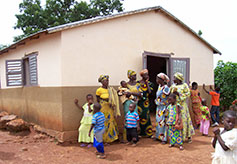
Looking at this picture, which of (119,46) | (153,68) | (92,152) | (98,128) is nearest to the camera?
(98,128)

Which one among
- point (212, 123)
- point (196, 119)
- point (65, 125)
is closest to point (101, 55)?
point (65, 125)

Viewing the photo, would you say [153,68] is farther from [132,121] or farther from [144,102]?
[132,121]

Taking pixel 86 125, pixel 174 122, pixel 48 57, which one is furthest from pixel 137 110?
pixel 48 57

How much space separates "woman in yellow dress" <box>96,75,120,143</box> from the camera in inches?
202

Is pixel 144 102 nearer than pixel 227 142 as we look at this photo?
No

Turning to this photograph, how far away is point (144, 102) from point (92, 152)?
1.85 meters

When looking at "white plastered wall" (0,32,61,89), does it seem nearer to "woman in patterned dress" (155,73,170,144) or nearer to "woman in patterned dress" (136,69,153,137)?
"woman in patterned dress" (136,69,153,137)

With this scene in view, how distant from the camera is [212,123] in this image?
847cm

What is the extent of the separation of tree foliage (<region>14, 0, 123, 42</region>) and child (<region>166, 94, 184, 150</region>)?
1363 cm

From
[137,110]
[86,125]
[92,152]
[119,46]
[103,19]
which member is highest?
[103,19]

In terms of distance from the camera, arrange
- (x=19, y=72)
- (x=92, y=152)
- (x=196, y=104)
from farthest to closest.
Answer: (x=196, y=104), (x=19, y=72), (x=92, y=152)

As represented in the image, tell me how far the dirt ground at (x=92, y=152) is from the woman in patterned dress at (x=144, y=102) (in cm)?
28

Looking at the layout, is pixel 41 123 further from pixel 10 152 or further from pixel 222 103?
pixel 222 103

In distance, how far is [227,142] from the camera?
2482 mm
